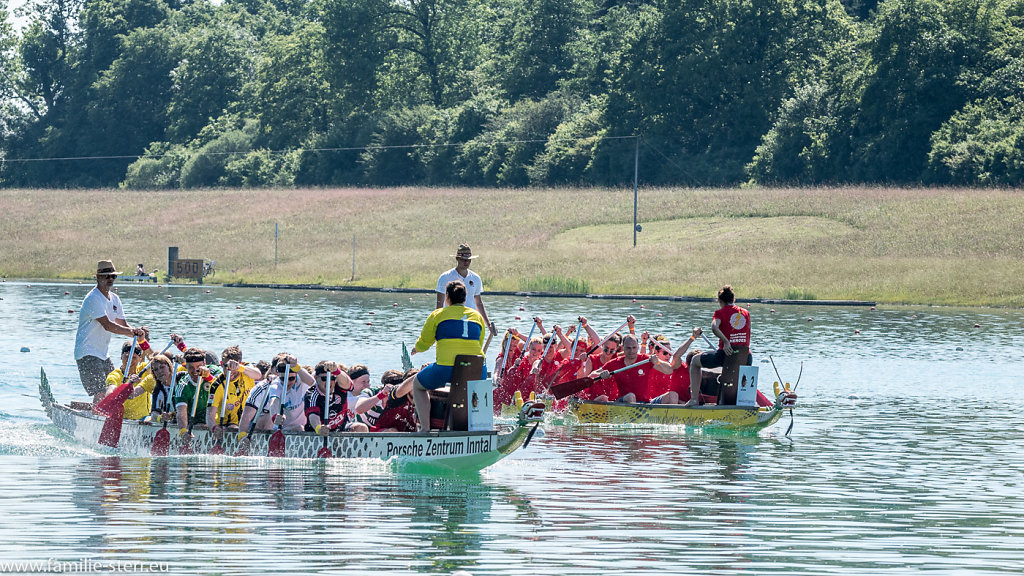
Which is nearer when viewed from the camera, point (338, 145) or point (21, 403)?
point (21, 403)

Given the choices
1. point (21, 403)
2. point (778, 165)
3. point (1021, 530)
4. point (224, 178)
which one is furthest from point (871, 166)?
point (1021, 530)

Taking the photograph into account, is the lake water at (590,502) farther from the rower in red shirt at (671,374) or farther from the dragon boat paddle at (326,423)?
the rower in red shirt at (671,374)

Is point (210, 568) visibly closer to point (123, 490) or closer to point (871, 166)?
point (123, 490)

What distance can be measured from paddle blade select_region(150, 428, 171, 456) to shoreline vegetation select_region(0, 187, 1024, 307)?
3915cm

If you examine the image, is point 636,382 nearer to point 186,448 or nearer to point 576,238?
point 186,448

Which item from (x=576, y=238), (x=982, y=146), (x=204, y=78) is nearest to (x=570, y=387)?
(x=576, y=238)

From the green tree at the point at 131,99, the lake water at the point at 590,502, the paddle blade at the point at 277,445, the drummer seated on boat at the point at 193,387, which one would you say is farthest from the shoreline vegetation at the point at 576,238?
the paddle blade at the point at 277,445

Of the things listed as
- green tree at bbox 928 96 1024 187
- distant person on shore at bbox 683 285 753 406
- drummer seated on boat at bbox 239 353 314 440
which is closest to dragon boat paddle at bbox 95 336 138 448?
drummer seated on boat at bbox 239 353 314 440

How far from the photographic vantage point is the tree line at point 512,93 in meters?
79.4

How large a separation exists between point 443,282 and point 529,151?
3128 inches

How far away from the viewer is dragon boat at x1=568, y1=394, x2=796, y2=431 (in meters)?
20.3

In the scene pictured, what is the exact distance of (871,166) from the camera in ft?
265

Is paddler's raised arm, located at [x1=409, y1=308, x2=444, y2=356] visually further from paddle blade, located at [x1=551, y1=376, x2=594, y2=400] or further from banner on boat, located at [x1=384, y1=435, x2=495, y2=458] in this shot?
paddle blade, located at [x1=551, y1=376, x2=594, y2=400]

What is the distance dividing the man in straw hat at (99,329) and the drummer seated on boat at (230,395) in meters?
1.89
